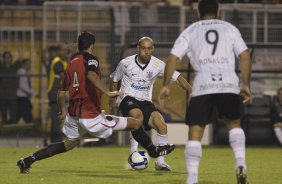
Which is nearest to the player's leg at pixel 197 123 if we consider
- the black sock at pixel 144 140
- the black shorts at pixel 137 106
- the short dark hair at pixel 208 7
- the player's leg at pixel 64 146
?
the short dark hair at pixel 208 7

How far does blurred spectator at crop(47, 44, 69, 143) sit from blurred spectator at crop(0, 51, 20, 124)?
Answer: 1391 millimetres

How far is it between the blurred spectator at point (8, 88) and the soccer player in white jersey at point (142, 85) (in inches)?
331

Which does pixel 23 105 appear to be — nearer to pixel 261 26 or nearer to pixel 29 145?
pixel 29 145

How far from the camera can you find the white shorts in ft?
42.5

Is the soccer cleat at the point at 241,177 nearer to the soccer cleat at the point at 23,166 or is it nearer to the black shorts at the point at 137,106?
the soccer cleat at the point at 23,166

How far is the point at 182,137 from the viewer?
71.5 feet

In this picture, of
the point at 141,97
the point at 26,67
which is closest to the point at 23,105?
the point at 26,67

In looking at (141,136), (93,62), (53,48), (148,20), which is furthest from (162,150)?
(148,20)

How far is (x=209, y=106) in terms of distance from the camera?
10.7 m

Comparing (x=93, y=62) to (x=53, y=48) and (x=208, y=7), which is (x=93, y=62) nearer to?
(x=208, y=7)

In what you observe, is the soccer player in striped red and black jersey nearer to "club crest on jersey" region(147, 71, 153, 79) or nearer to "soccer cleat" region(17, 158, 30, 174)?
"soccer cleat" region(17, 158, 30, 174)

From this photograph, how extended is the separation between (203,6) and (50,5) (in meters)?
12.9

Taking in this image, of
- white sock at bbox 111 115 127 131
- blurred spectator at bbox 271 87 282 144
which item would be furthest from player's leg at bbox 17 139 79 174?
blurred spectator at bbox 271 87 282 144

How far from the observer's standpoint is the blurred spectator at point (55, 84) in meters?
21.4
